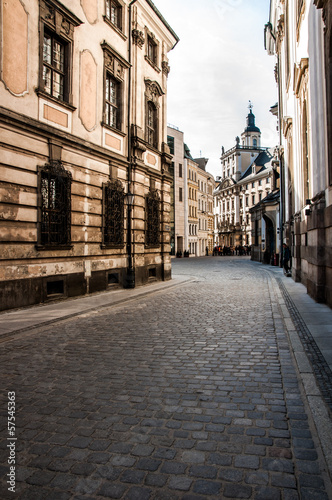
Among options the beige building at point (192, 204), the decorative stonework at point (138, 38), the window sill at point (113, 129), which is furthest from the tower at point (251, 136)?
Result: the window sill at point (113, 129)

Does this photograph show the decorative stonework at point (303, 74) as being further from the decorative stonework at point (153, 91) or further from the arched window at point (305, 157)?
the decorative stonework at point (153, 91)

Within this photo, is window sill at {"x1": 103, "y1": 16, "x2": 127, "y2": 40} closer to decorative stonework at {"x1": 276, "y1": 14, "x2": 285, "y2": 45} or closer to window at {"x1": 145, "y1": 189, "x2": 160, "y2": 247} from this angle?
window at {"x1": 145, "y1": 189, "x2": 160, "y2": 247}

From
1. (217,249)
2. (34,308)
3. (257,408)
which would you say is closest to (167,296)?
(34,308)

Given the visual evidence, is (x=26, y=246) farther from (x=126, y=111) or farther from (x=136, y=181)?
(x=126, y=111)

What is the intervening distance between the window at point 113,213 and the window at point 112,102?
265cm

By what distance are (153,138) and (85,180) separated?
25.2 ft

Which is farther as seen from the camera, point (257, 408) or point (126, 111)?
point (126, 111)

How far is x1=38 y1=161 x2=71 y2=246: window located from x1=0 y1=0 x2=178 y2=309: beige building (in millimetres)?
33

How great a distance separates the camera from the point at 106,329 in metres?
8.16

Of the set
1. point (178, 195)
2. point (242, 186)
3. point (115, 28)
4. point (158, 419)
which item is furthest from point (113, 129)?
point (242, 186)

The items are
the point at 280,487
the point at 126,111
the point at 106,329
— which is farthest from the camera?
the point at 126,111

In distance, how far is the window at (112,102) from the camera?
51.8ft

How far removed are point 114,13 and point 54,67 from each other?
19.7 feet

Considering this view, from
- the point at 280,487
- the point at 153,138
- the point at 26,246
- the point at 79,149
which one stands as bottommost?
the point at 280,487
